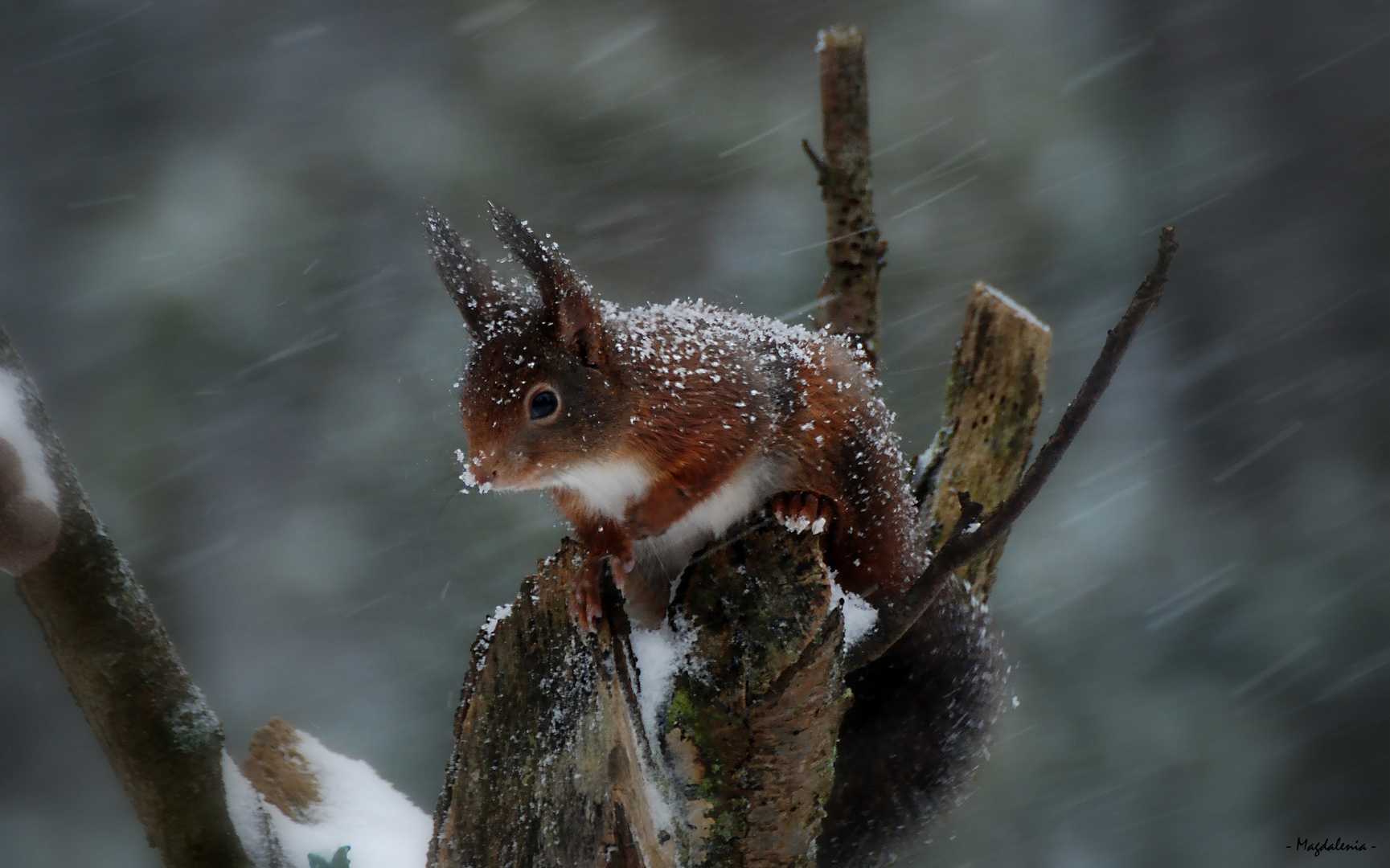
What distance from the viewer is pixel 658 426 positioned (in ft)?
3.68

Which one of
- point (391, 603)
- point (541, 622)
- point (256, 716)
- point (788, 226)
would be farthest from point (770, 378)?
point (256, 716)

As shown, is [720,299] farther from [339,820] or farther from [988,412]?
[339,820]

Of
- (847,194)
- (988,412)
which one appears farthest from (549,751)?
(847,194)

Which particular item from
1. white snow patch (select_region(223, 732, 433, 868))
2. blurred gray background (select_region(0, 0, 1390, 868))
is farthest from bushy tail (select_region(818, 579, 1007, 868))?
blurred gray background (select_region(0, 0, 1390, 868))

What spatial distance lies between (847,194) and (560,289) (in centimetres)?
82

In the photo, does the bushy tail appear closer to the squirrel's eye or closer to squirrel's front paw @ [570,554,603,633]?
squirrel's front paw @ [570,554,603,633]

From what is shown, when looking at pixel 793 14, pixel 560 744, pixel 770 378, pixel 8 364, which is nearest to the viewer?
pixel 8 364

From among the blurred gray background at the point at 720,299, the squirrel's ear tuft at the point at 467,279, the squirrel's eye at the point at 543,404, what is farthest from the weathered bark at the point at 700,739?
the blurred gray background at the point at 720,299

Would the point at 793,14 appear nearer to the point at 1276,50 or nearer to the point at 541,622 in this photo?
the point at 1276,50

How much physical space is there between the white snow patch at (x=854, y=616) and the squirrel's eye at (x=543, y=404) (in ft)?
1.16

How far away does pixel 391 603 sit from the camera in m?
2.88

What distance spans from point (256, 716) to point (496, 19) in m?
2.12

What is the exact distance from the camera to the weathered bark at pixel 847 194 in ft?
5.49

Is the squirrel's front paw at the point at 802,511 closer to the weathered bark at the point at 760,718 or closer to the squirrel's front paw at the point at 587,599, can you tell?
the weathered bark at the point at 760,718
